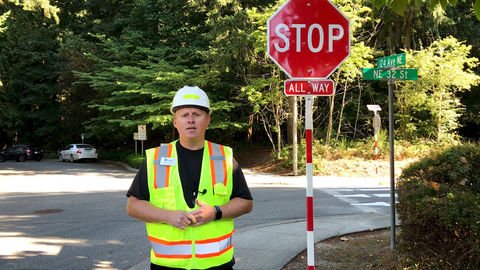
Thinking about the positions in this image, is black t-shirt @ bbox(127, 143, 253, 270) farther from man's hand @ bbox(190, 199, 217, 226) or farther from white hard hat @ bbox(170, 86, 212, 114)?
white hard hat @ bbox(170, 86, 212, 114)

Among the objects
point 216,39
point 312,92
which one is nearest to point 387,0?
point 312,92

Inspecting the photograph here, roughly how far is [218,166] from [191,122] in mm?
327

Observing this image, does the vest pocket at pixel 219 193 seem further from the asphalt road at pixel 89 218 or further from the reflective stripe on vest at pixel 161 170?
the asphalt road at pixel 89 218

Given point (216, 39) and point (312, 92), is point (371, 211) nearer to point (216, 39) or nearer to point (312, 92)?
point (312, 92)

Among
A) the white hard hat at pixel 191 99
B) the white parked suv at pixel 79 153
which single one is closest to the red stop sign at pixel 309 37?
the white hard hat at pixel 191 99

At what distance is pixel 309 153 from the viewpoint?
13.1 ft

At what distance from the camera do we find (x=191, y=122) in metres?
2.64

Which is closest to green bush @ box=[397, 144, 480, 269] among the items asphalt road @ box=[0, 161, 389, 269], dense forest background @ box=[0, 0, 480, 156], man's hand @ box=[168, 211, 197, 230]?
man's hand @ box=[168, 211, 197, 230]

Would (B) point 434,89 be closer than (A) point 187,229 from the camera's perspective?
No

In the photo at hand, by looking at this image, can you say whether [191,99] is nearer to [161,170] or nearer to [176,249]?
[161,170]

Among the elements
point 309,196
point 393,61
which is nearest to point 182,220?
point 309,196

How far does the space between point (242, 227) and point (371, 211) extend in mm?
3379

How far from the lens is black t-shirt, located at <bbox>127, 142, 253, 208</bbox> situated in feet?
8.38

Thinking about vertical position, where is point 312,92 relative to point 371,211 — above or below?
above
